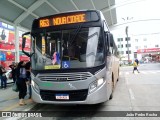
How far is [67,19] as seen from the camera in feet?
24.2

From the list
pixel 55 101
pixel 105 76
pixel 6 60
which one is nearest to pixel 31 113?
pixel 55 101

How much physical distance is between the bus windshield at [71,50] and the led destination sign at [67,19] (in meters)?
0.32

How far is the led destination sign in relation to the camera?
7195 mm

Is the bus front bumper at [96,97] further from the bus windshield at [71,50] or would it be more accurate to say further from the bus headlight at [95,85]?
the bus windshield at [71,50]

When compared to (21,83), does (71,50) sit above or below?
above

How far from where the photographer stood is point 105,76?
6.99 m

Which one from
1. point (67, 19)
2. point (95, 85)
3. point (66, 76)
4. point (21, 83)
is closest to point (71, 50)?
point (66, 76)

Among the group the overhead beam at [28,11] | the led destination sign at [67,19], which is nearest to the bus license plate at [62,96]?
the led destination sign at [67,19]

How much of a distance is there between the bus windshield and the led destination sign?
1.04 feet

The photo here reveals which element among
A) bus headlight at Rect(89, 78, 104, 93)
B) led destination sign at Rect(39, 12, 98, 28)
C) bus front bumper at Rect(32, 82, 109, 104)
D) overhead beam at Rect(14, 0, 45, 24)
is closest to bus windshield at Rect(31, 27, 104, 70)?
led destination sign at Rect(39, 12, 98, 28)

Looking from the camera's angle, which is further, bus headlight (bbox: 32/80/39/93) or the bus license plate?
bus headlight (bbox: 32/80/39/93)

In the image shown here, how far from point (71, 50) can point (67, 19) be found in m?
1.12

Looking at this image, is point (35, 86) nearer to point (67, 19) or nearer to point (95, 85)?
point (95, 85)

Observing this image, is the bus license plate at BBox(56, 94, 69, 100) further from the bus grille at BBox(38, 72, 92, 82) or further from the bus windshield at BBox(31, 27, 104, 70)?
the bus windshield at BBox(31, 27, 104, 70)
